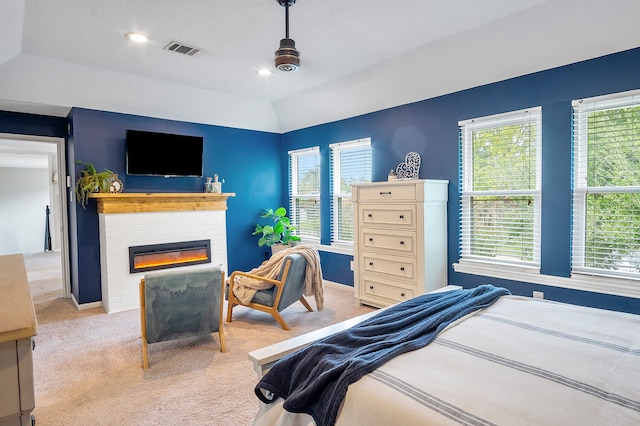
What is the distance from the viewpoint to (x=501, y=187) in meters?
3.71

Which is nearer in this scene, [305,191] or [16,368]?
[16,368]

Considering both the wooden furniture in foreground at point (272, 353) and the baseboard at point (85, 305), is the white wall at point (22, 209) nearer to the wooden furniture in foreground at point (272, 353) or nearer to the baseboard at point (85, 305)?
the baseboard at point (85, 305)

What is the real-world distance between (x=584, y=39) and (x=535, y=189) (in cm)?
128

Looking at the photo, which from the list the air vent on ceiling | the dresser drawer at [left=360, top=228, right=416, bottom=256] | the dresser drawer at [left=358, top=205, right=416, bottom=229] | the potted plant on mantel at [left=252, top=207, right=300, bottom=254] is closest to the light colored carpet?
the dresser drawer at [left=360, top=228, right=416, bottom=256]

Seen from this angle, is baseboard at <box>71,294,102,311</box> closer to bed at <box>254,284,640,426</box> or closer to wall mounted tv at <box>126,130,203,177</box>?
wall mounted tv at <box>126,130,203,177</box>

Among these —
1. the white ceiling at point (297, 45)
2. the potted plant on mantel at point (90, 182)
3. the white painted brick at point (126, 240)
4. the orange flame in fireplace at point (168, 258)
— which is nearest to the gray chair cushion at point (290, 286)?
the orange flame in fireplace at point (168, 258)

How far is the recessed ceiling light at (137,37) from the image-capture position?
3338 millimetres

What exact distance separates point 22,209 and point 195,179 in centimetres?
728

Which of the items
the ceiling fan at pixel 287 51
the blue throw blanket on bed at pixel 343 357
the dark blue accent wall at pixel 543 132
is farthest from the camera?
the dark blue accent wall at pixel 543 132

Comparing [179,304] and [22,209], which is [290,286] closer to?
[179,304]

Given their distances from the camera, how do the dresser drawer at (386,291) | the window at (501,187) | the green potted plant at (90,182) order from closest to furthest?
the window at (501,187) < the dresser drawer at (386,291) < the green potted plant at (90,182)

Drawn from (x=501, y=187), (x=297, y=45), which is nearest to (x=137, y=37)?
(x=297, y=45)

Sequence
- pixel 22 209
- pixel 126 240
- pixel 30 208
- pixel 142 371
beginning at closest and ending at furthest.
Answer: pixel 142 371
pixel 126 240
pixel 22 209
pixel 30 208

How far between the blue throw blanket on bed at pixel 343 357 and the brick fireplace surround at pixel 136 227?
353cm
